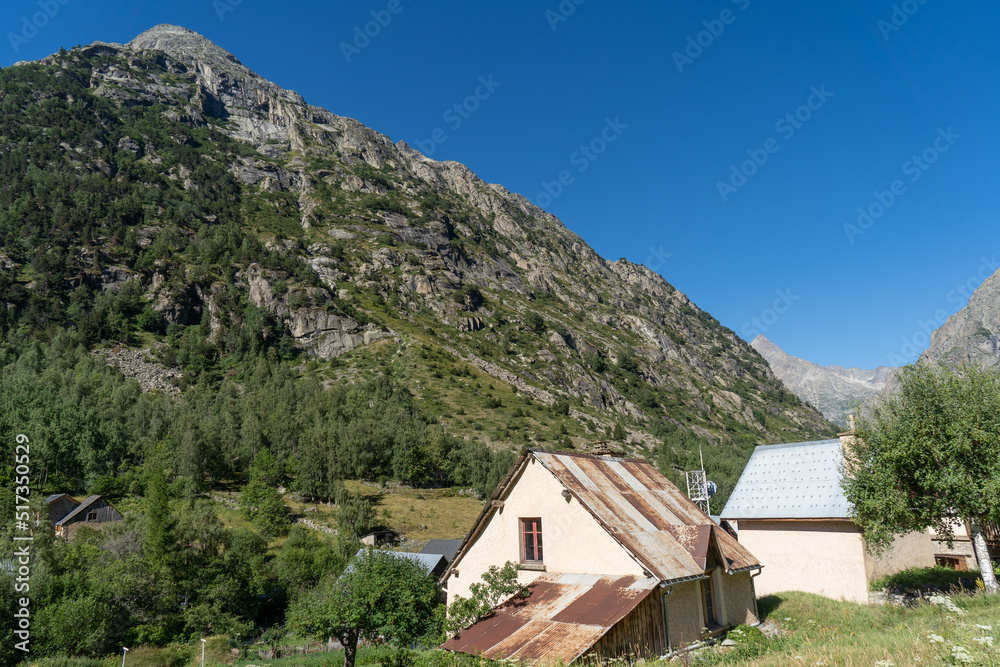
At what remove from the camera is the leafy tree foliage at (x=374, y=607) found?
17.1 metres

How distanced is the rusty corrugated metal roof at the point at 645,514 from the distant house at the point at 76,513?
168 feet

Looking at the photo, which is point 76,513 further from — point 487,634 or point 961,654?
point 961,654

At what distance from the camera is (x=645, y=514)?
19.5 meters

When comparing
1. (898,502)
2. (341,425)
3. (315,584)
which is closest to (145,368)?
(341,425)

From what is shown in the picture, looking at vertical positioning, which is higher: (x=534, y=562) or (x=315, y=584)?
(x=534, y=562)

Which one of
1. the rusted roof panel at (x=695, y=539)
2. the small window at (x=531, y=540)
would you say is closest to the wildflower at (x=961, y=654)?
the rusted roof panel at (x=695, y=539)

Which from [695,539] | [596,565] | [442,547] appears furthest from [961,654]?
[442,547]

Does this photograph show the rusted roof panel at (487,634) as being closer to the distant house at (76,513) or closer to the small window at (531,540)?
the small window at (531,540)

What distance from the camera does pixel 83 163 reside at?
513 ft

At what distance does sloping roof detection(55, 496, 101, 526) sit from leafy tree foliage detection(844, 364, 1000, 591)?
64.2m

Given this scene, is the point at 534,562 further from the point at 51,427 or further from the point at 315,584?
the point at 51,427

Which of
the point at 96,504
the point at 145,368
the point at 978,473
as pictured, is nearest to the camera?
the point at 978,473

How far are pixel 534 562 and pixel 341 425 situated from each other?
7028cm

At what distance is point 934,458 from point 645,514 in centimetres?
1049
